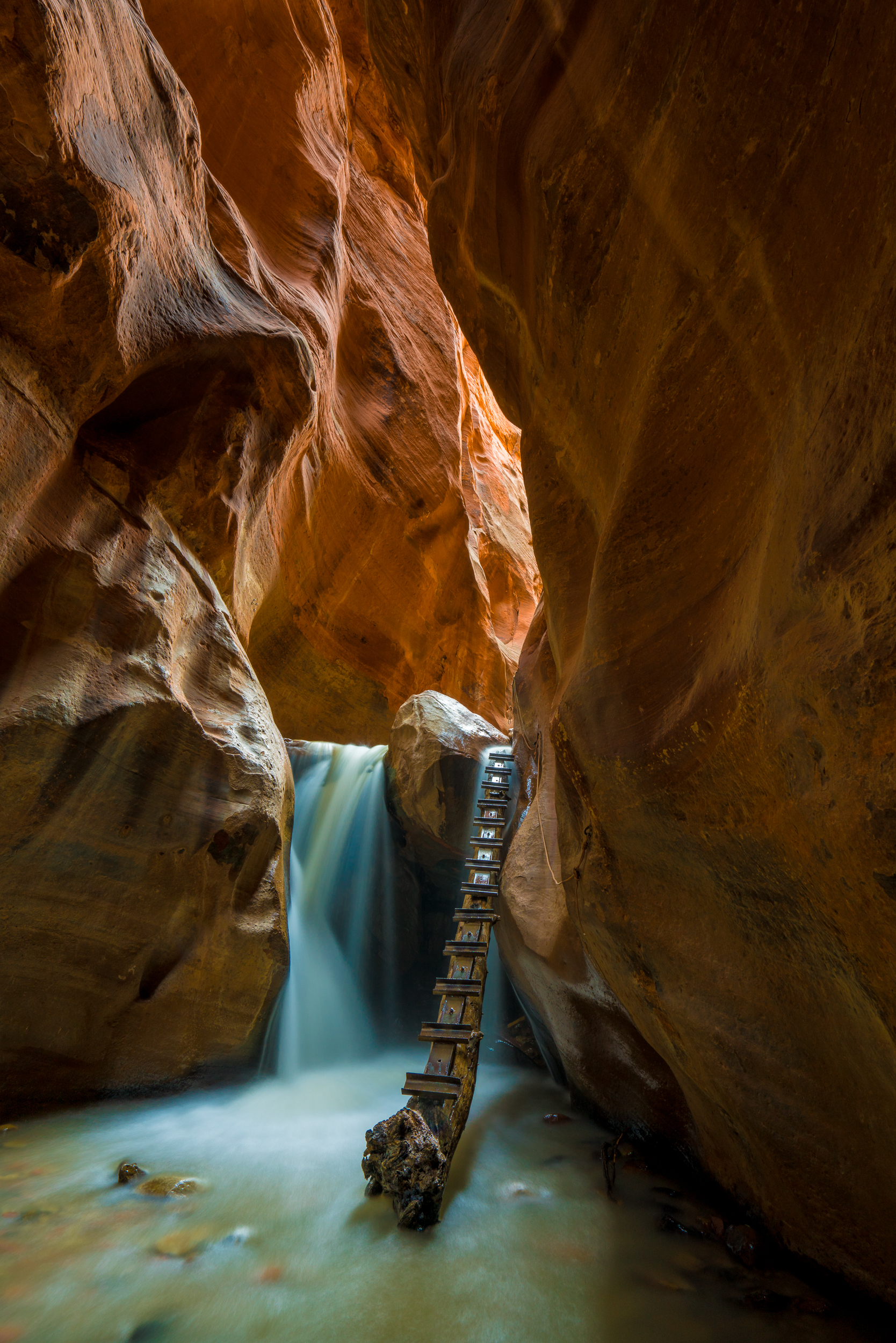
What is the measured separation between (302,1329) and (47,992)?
2.96 m

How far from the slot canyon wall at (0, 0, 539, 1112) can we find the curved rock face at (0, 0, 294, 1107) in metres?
0.02

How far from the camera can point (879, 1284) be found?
2.35 m

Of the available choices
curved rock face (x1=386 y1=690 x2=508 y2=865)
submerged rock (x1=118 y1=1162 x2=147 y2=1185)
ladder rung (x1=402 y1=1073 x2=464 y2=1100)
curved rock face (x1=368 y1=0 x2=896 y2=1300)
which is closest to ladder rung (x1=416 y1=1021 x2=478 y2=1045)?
ladder rung (x1=402 y1=1073 x2=464 y2=1100)

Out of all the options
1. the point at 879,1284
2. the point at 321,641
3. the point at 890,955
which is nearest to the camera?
the point at 890,955

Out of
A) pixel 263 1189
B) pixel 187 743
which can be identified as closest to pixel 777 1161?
pixel 263 1189

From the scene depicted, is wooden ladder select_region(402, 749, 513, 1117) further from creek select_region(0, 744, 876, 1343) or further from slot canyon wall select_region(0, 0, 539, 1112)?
slot canyon wall select_region(0, 0, 539, 1112)

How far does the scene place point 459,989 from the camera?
4.57 metres

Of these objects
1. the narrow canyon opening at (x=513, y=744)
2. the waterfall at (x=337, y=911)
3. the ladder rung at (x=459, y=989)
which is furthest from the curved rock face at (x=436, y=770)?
the ladder rung at (x=459, y=989)

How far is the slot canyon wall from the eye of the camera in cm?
379

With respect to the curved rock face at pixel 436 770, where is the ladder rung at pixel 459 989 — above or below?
below

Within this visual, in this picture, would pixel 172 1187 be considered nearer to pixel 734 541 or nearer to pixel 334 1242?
pixel 334 1242

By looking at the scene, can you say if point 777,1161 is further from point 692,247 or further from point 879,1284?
point 692,247

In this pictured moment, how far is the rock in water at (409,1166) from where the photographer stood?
10.3 feet

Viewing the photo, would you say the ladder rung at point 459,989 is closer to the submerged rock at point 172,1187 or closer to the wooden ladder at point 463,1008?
the wooden ladder at point 463,1008
